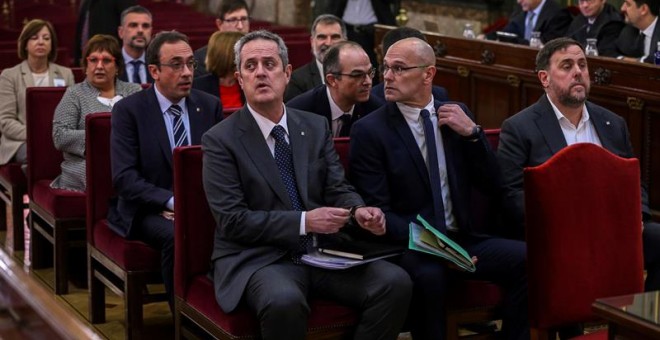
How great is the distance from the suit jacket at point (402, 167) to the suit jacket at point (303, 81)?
6.11 ft

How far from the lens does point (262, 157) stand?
154 inches

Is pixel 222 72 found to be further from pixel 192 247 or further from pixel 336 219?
pixel 336 219

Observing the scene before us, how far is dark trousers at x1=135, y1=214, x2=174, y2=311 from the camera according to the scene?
14.7 feet

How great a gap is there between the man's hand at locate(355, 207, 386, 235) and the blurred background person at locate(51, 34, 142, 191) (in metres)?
1.95

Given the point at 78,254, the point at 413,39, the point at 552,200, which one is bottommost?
the point at 78,254

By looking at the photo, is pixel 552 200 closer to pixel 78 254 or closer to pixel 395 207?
pixel 395 207

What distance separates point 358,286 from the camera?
3.81m

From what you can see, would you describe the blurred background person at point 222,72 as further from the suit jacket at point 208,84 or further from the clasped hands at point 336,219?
the clasped hands at point 336,219

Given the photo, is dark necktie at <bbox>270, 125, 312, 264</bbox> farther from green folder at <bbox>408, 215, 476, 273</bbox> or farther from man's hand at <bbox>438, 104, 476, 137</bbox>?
man's hand at <bbox>438, 104, 476, 137</bbox>

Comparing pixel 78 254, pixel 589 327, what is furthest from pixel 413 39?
pixel 78 254

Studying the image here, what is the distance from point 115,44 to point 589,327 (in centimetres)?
258

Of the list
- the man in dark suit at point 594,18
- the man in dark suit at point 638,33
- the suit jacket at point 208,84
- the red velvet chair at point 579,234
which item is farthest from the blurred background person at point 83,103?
the man in dark suit at point 594,18

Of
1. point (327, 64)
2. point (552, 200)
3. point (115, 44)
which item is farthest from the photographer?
point (115, 44)

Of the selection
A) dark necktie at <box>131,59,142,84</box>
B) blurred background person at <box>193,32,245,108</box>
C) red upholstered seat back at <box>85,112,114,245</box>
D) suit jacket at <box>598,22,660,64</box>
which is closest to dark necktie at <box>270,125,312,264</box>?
red upholstered seat back at <box>85,112,114,245</box>
